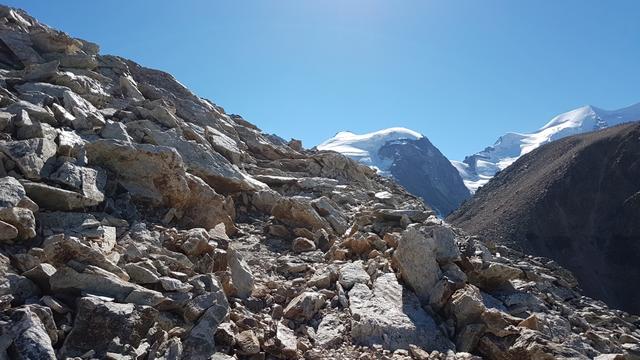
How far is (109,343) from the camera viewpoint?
7.14 m

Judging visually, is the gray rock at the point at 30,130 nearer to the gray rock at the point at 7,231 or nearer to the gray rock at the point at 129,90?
the gray rock at the point at 7,231

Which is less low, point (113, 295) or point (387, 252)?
point (387, 252)

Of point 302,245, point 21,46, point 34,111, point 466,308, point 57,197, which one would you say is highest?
point 21,46

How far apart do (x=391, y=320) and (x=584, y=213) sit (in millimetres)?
95506

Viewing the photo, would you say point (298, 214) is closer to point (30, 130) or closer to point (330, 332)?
point (330, 332)

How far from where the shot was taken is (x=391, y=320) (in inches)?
417

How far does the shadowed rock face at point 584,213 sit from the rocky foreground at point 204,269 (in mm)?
66779

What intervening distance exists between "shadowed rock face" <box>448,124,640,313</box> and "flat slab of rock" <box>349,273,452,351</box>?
236 feet

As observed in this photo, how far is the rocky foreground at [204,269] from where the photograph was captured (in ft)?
25.5

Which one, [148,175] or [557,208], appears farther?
[557,208]

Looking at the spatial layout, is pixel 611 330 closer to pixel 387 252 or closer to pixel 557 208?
pixel 387 252

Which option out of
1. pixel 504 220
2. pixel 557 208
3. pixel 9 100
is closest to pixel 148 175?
pixel 9 100

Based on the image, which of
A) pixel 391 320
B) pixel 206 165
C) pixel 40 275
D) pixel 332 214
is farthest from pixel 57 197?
pixel 332 214

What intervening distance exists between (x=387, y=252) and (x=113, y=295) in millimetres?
8429
